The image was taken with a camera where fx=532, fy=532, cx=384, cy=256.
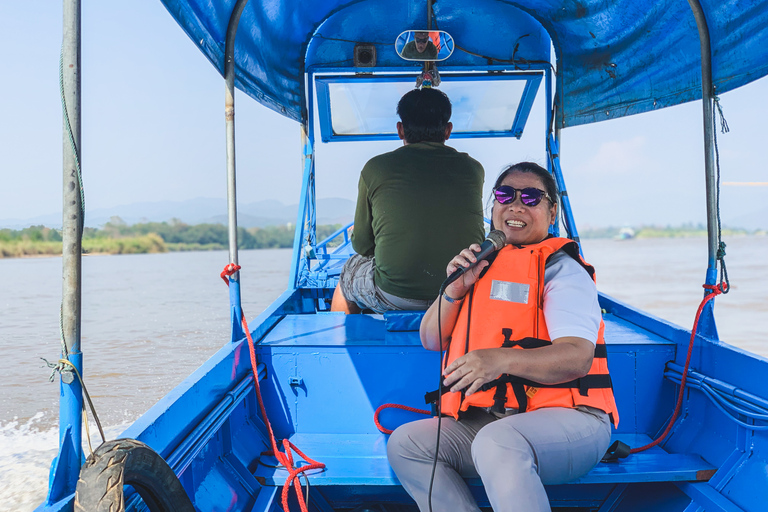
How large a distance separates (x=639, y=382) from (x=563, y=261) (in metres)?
0.89

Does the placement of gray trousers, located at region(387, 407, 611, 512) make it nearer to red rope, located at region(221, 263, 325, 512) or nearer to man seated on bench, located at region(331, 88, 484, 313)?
red rope, located at region(221, 263, 325, 512)

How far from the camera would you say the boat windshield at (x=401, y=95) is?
3.86 m

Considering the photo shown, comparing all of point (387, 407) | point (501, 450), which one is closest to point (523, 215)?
point (501, 450)

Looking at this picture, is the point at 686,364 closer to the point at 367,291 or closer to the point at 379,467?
the point at 379,467

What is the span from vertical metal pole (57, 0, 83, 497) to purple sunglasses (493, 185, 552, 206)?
1196mm

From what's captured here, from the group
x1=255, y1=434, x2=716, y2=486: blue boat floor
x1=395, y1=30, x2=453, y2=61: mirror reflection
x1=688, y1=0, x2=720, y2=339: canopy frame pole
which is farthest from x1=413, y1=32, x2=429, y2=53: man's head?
x1=255, y1=434, x2=716, y2=486: blue boat floor

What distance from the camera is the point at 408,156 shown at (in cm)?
250

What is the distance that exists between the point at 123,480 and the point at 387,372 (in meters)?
1.23

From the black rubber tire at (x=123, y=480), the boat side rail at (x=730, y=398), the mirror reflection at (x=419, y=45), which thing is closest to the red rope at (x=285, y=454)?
the black rubber tire at (x=123, y=480)

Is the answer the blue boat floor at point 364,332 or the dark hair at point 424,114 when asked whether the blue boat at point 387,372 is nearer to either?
the blue boat floor at point 364,332

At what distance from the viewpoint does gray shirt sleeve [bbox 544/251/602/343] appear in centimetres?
148

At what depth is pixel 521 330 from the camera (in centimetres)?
159

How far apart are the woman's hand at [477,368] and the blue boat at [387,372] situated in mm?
549

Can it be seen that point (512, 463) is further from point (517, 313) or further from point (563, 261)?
point (563, 261)
